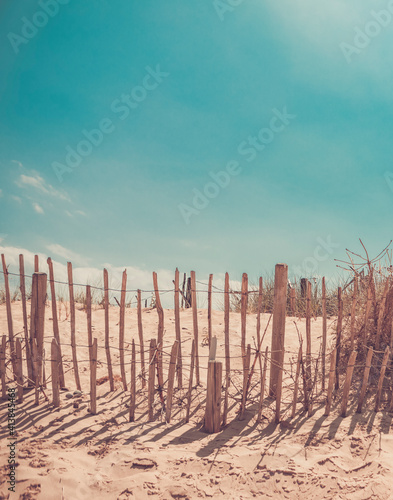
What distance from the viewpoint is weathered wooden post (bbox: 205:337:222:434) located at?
9.96 ft

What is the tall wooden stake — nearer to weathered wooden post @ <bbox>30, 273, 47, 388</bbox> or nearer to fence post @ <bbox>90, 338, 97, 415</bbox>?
fence post @ <bbox>90, 338, 97, 415</bbox>

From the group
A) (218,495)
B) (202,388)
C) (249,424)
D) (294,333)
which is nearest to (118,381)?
(202,388)

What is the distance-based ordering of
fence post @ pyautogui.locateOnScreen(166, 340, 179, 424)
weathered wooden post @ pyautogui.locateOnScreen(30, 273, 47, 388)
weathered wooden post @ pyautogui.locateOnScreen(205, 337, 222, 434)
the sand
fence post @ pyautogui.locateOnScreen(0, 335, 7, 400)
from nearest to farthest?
the sand → weathered wooden post @ pyautogui.locateOnScreen(205, 337, 222, 434) → fence post @ pyautogui.locateOnScreen(166, 340, 179, 424) → fence post @ pyautogui.locateOnScreen(0, 335, 7, 400) → weathered wooden post @ pyautogui.locateOnScreen(30, 273, 47, 388)

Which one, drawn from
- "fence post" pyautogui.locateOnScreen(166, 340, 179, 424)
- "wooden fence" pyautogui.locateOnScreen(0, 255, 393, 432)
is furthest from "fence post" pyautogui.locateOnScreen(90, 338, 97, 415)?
"fence post" pyautogui.locateOnScreen(166, 340, 179, 424)

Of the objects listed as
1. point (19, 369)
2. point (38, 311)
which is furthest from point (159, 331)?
point (19, 369)

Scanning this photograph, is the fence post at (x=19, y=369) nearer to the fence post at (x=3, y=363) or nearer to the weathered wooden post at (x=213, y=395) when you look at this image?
the fence post at (x=3, y=363)

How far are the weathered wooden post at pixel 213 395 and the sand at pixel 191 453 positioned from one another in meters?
0.08

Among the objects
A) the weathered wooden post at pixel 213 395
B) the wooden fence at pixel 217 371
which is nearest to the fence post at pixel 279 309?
the wooden fence at pixel 217 371

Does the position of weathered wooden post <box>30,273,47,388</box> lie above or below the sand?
above

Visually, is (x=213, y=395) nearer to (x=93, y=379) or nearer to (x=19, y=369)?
(x=93, y=379)

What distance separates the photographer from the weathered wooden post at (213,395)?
3037 millimetres

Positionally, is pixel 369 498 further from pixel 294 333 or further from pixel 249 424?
pixel 294 333

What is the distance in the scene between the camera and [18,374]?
145 inches

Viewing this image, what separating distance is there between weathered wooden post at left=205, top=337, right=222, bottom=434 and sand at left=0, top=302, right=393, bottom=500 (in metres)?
0.08
